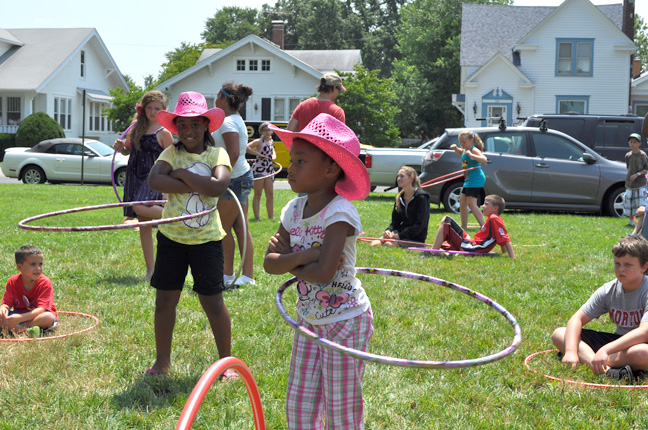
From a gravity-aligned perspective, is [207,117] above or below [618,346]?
above

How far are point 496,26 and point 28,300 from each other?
39.4 m

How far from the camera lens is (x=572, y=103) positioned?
36.2 meters

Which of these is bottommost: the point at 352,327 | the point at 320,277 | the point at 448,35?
the point at 352,327

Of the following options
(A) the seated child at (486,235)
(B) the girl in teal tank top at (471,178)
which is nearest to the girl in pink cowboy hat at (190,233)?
(A) the seated child at (486,235)

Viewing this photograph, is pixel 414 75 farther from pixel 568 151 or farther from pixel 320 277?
pixel 320 277

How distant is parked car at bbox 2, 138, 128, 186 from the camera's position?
21906 millimetres

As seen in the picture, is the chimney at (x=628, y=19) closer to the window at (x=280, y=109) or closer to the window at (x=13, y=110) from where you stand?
the window at (x=280, y=109)

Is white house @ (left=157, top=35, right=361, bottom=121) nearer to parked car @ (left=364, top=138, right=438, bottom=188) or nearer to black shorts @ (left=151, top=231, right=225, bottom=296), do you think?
parked car @ (left=364, top=138, right=438, bottom=188)

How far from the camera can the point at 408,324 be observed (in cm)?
581

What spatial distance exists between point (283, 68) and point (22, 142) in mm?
14159

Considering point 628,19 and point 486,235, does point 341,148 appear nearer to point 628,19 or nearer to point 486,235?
point 486,235

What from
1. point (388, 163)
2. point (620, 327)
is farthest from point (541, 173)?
point (620, 327)

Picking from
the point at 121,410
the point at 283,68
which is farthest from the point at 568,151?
the point at 283,68

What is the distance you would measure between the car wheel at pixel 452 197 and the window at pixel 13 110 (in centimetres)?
3337
